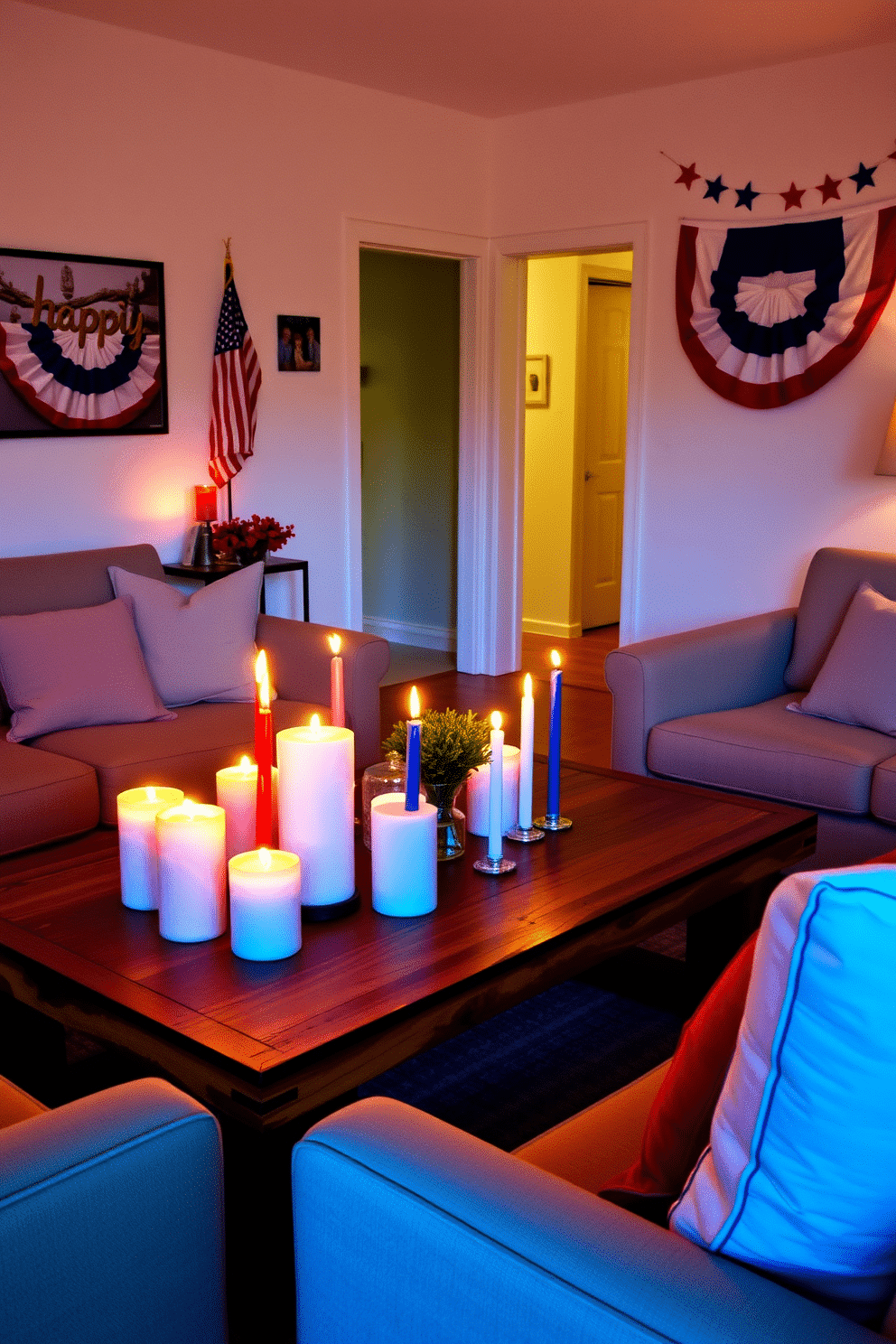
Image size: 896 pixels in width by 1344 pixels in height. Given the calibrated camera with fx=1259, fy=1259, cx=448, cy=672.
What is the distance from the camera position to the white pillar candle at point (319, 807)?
176 cm

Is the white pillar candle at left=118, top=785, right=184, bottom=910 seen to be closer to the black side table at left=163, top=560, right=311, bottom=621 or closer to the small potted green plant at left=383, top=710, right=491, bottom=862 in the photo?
the small potted green plant at left=383, top=710, right=491, bottom=862

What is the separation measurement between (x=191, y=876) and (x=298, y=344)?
3.79 m

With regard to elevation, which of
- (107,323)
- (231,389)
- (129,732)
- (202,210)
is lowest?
(129,732)

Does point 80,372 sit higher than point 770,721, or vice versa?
point 80,372

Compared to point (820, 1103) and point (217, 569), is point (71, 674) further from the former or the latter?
point (820, 1103)

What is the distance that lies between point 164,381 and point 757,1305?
14.0ft

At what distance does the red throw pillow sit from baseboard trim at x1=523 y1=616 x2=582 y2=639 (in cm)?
632

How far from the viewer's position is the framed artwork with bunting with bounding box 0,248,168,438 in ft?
13.8

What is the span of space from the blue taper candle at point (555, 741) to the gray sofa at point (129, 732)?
3.98 feet

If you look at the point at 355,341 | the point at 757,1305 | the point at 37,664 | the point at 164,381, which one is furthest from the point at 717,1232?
the point at 355,341

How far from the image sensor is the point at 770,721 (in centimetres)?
355

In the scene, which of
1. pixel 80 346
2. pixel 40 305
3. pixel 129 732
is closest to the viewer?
pixel 129 732

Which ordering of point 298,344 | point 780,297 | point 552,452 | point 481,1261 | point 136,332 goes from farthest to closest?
point 552,452 → point 298,344 → point 780,297 → point 136,332 → point 481,1261

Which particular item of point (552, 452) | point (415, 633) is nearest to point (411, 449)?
point (552, 452)
